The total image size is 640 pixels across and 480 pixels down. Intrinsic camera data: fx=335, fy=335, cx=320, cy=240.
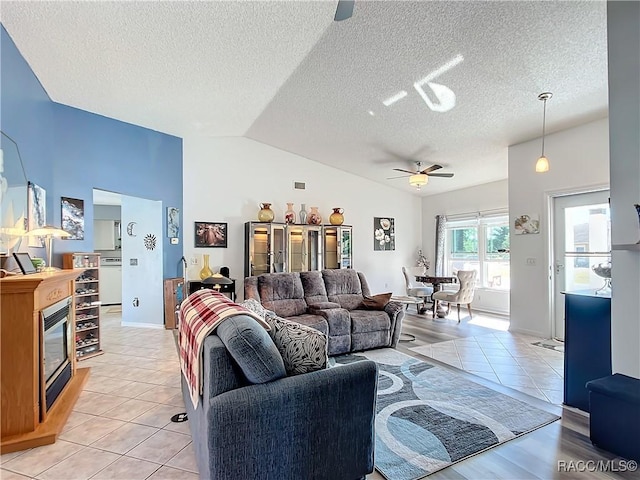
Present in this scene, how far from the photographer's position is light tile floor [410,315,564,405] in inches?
122

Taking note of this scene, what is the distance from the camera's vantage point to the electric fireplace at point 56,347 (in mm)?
2484

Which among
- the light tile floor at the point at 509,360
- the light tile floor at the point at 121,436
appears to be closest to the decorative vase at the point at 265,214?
the light tile floor at the point at 121,436

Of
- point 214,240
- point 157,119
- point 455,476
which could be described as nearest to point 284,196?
point 214,240

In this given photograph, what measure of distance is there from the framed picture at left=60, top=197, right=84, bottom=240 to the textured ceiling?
1257mm

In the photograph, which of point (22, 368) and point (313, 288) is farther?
point (313, 288)

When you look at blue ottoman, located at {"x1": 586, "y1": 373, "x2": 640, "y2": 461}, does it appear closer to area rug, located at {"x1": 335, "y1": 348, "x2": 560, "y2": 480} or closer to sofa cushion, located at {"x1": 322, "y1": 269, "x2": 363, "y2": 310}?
area rug, located at {"x1": 335, "y1": 348, "x2": 560, "y2": 480}

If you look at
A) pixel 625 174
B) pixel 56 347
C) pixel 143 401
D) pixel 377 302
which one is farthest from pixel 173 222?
pixel 625 174

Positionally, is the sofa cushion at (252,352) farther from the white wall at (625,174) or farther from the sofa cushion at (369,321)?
the sofa cushion at (369,321)

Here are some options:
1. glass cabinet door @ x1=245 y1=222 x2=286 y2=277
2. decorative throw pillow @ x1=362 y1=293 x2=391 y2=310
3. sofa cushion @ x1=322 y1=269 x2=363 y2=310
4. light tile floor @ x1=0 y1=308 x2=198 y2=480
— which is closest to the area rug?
decorative throw pillow @ x1=362 y1=293 x2=391 y2=310

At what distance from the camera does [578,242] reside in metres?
4.42

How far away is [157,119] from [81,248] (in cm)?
211

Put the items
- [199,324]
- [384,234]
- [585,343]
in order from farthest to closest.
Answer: [384,234] → [585,343] → [199,324]

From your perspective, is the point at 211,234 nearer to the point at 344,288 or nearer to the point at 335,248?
the point at 335,248

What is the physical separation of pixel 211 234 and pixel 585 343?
209 inches
